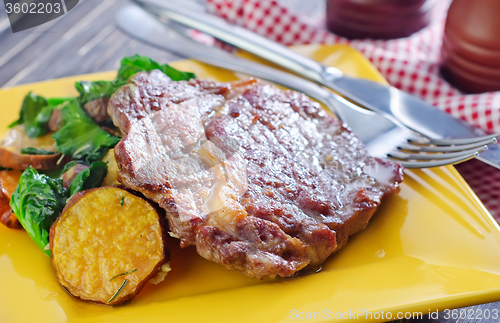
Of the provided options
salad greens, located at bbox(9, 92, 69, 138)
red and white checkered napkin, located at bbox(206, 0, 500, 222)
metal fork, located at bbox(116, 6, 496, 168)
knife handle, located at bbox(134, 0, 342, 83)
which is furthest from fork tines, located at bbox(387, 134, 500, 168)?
salad greens, located at bbox(9, 92, 69, 138)

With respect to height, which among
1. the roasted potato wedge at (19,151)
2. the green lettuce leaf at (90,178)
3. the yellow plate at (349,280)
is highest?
the green lettuce leaf at (90,178)

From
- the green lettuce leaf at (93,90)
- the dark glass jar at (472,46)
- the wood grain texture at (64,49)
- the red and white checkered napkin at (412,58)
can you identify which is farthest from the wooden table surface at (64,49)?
the dark glass jar at (472,46)

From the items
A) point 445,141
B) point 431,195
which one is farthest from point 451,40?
point 431,195

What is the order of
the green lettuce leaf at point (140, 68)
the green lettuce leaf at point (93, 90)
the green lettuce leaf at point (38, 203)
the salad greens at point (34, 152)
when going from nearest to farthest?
the green lettuce leaf at point (38, 203) < the salad greens at point (34, 152) < the green lettuce leaf at point (93, 90) < the green lettuce leaf at point (140, 68)

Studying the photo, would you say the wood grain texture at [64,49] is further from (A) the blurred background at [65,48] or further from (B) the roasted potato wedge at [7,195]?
(B) the roasted potato wedge at [7,195]

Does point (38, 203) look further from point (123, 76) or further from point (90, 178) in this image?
point (123, 76)

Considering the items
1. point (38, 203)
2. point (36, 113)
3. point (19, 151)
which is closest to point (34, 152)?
point (19, 151)
